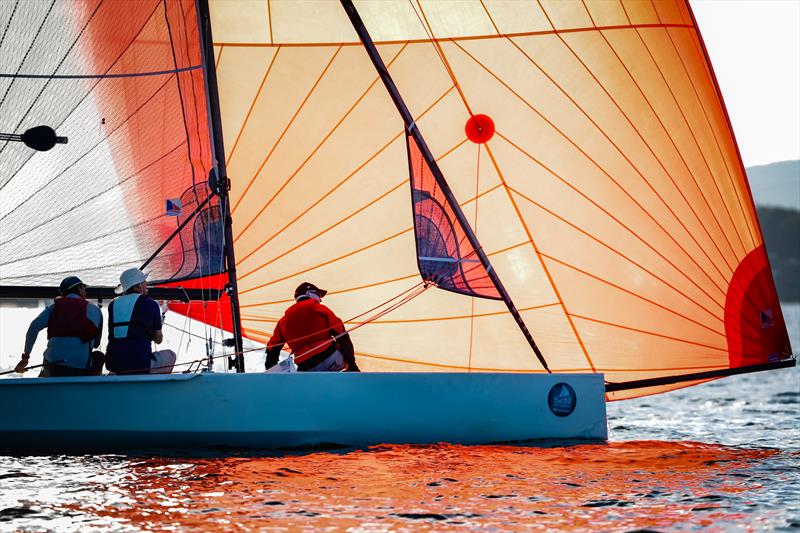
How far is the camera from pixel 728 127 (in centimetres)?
848

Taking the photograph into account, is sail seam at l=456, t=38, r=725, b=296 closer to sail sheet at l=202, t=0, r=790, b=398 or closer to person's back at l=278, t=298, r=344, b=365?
sail sheet at l=202, t=0, r=790, b=398

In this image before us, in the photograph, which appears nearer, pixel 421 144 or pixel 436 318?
pixel 421 144

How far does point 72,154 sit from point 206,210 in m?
1.01

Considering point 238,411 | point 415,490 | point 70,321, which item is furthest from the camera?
point 70,321

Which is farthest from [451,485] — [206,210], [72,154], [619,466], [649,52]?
[649,52]

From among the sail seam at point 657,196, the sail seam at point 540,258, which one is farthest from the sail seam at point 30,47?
the sail seam at point 657,196

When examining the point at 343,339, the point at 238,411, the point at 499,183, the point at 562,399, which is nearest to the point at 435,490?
the point at 238,411

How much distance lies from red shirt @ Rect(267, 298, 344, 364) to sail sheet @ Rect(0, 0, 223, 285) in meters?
0.75

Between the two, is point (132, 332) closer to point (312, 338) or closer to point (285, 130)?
point (312, 338)

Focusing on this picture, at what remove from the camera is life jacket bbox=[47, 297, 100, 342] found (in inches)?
267

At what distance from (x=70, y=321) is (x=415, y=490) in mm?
2666

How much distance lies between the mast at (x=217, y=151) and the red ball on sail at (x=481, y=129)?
210 cm

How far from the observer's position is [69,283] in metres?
7.06

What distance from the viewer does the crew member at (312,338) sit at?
24.0ft
